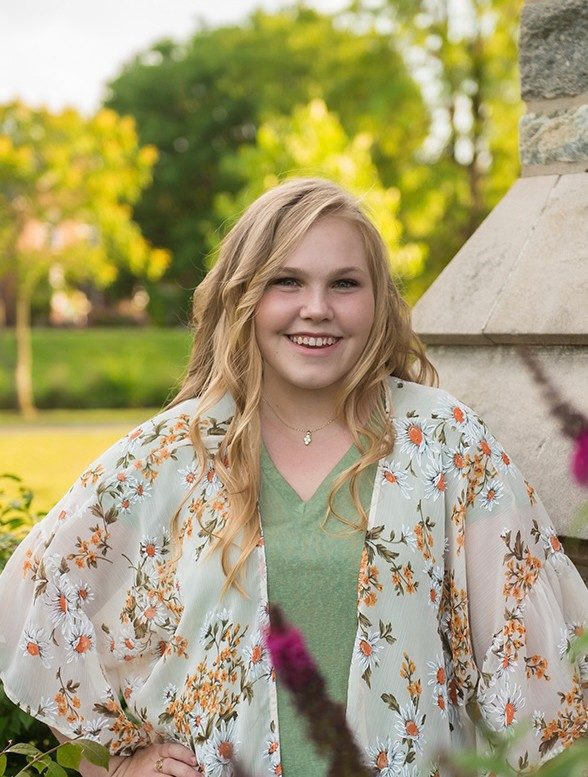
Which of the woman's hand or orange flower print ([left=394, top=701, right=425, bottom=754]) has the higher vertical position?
orange flower print ([left=394, top=701, right=425, bottom=754])

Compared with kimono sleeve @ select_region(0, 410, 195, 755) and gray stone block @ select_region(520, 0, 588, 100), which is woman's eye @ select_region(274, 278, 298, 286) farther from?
gray stone block @ select_region(520, 0, 588, 100)

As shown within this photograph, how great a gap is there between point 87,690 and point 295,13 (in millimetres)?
36409

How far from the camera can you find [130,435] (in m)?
2.33

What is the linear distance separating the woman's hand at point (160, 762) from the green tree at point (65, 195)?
23.0 metres

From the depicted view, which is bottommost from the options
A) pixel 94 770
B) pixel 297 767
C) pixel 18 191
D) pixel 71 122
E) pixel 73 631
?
pixel 18 191

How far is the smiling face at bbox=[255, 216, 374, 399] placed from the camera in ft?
7.30

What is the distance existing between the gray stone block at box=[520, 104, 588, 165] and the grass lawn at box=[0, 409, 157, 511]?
625 centimetres

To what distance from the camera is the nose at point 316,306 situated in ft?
7.18

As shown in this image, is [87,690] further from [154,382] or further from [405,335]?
[154,382]

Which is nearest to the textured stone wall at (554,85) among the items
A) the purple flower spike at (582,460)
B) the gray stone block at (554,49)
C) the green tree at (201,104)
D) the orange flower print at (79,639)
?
the gray stone block at (554,49)

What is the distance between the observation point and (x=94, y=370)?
28.1 m

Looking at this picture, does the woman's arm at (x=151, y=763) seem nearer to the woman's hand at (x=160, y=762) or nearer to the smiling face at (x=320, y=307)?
the woman's hand at (x=160, y=762)

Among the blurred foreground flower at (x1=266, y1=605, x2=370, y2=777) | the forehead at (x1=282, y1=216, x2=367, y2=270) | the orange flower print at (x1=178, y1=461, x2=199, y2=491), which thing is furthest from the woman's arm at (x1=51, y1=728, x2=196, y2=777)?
the blurred foreground flower at (x1=266, y1=605, x2=370, y2=777)

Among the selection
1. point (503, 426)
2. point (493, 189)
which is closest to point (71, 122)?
point (493, 189)
